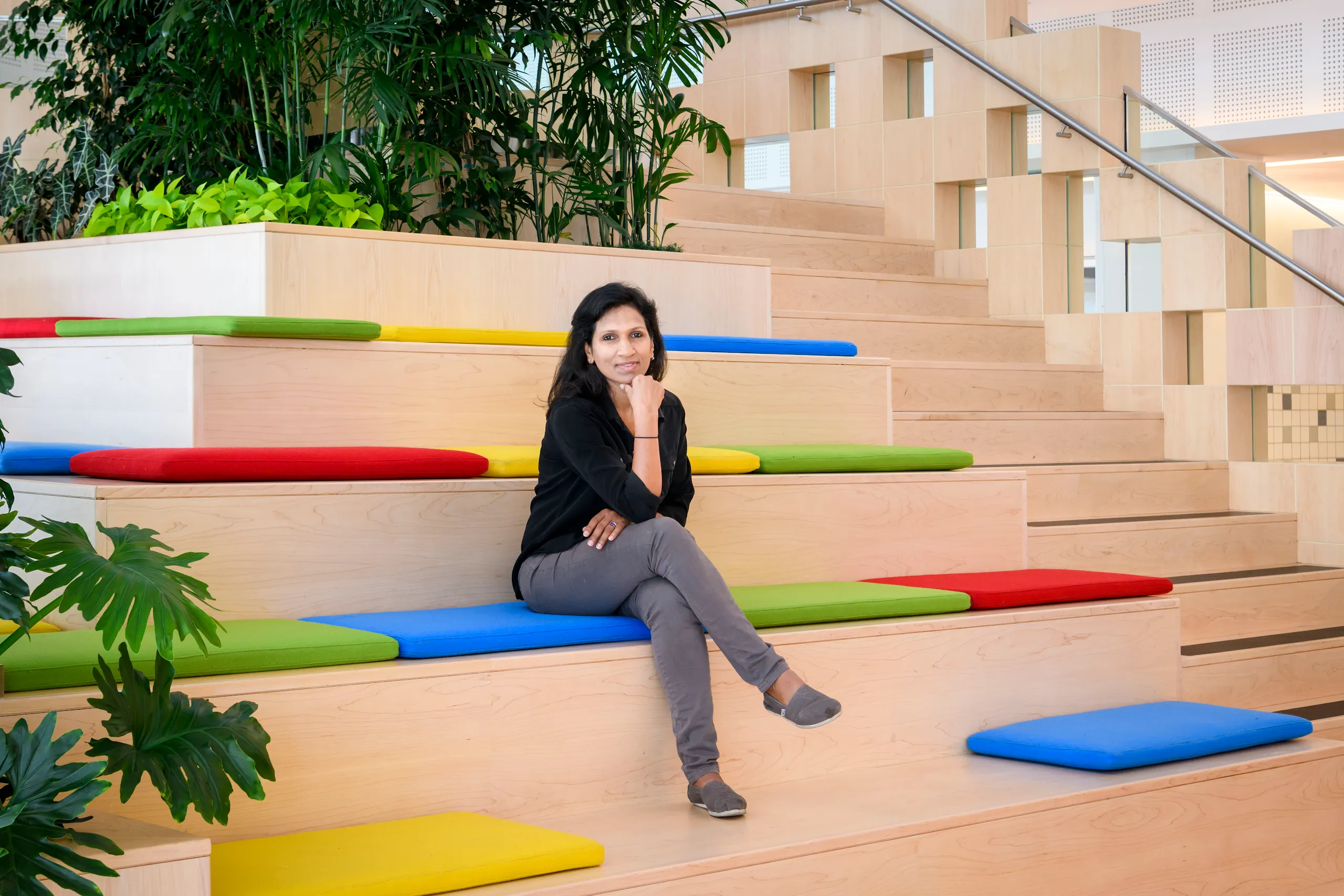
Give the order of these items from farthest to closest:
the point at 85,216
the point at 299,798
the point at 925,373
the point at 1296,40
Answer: the point at 1296,40 → the point at 925,373 → the point at 85,216 → the point at 299,798

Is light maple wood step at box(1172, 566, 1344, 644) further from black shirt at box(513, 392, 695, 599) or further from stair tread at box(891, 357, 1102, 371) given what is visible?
black shirt at box(513, 392, 695, 599)

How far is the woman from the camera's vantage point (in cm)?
262

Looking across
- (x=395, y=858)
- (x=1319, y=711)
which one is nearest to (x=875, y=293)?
(x=1319, y=711)

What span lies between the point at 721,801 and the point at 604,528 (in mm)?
552

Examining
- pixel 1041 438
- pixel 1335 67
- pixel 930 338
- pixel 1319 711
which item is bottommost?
pixel 1319 711

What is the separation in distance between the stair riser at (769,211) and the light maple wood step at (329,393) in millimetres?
1565

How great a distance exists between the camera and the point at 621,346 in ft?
9.52

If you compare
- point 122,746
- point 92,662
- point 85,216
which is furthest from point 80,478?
point 85,216

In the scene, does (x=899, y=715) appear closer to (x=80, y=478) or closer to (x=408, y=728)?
(x=408, y=728)

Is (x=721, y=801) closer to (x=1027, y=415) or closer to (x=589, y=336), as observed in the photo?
(x=589, y=336)

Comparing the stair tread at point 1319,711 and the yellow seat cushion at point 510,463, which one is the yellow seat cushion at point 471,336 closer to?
the yellow seat cushion at point 510,463

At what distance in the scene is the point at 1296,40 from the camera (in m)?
9.65

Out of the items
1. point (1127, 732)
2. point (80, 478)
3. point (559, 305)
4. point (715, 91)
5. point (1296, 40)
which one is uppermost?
point (1296, 40)

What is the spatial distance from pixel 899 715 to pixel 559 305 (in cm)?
153
